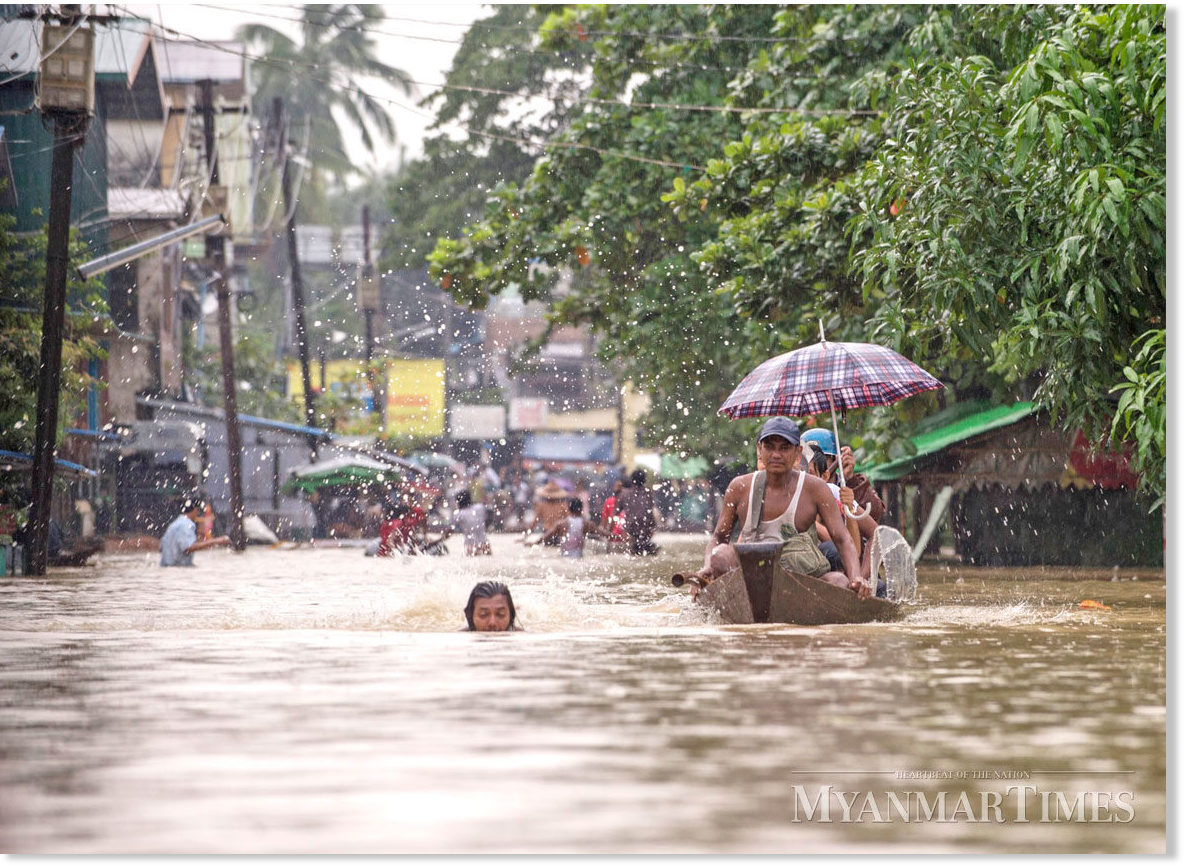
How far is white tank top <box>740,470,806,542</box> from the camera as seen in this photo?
1114cm

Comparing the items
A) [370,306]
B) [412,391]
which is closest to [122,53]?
[370,306]

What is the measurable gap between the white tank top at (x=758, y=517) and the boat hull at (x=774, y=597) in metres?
0.23

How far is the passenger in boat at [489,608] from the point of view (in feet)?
36.5

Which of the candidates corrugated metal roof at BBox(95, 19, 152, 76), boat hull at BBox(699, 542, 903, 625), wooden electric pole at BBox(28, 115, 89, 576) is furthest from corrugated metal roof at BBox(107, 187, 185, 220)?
boat hull at BBox(699, 542, 903, 625)

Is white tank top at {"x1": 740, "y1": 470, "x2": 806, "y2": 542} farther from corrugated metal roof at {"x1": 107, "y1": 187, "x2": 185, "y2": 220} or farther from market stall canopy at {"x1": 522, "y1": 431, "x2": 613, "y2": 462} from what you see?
market stall canopy at {"x1": 522, "y1": 431, "x2": 613, "y2": 462}

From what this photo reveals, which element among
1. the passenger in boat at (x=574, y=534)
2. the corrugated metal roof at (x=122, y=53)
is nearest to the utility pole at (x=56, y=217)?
the passenger in boat at (x=574, y=534)

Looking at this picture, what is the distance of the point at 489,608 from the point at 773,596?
1.72 meters

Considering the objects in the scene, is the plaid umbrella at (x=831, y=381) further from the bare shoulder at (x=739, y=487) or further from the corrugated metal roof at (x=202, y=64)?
the corrugated metal roof at (x=202, y=64)

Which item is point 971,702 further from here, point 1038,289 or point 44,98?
point 44,98

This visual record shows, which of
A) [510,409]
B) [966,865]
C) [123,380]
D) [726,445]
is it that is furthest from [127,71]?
[510,409]

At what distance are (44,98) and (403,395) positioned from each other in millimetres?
43076

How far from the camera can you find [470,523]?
87.6ft

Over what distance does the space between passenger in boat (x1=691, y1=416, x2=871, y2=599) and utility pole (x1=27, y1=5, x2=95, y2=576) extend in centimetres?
1007

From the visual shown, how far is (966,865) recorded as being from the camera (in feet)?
16.2
